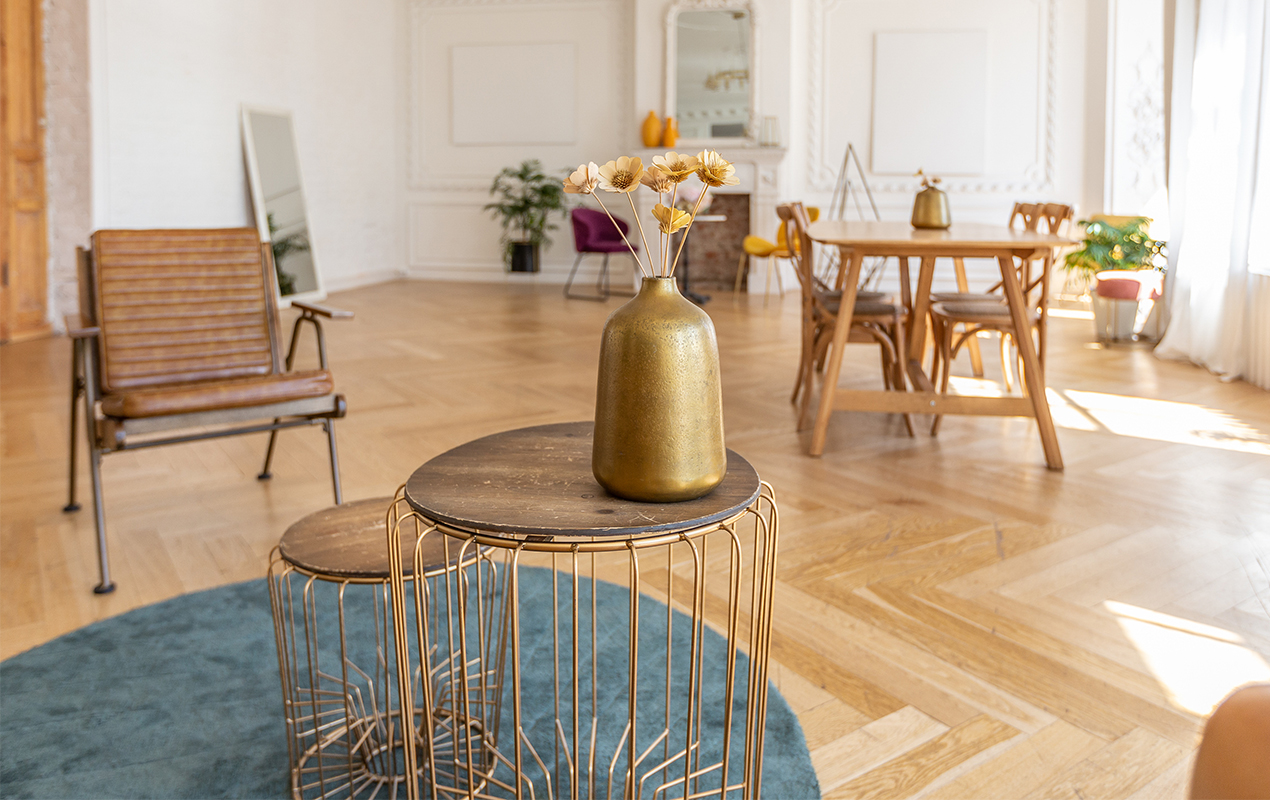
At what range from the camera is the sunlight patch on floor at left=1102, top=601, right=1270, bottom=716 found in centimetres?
197

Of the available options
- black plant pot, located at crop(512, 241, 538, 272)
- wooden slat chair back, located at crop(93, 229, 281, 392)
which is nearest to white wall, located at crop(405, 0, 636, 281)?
black plant pot, located at crop(512, 241, 538, 272)

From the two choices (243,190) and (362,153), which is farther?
(362,153)

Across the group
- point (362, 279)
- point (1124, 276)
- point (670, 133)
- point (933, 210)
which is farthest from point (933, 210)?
point (362, 279)

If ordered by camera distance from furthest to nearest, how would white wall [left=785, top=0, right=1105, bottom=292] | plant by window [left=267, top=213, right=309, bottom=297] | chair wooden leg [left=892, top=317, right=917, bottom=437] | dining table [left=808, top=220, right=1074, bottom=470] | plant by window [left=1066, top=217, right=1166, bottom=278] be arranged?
white wall [left=785, top=0, right=1105, bottom=292], plant by window [left=267, top=213, right=309, bottom=297], plant by window [left=1066, top=217, right=1166, bottom=278], chair wooden leg [left=892, top=317, right=917, bottom=437], dining table [left=808, top=220, right=1074, bottom=470]

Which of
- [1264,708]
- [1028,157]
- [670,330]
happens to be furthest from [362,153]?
[1264,708]

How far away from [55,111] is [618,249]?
4.34m

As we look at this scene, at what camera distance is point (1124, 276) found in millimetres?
6176

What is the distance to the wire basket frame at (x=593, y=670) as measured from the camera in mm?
1271

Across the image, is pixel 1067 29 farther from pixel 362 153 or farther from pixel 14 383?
pixel 14 383

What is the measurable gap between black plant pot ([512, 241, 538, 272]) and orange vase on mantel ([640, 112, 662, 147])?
152 centimetres

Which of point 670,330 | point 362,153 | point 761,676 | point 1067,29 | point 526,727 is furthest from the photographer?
point 362,153

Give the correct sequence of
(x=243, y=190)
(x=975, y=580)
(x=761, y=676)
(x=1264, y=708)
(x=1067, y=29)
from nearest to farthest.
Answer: (x=1264, y=708) < (x=761, y=676) < (x=975, y=580) < (x=243, y=190) < (x=1067, y=29)

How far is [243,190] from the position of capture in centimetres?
788

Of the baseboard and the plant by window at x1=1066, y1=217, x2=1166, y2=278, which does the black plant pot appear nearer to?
the baseboard
